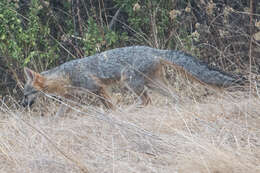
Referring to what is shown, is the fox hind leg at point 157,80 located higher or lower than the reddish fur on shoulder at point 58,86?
higher

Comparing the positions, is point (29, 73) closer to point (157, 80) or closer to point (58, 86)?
point (58, 86)

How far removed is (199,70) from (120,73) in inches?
48.3

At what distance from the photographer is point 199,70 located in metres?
5.63

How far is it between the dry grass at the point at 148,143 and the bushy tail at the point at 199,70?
0.25m

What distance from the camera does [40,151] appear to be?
13.0 ft

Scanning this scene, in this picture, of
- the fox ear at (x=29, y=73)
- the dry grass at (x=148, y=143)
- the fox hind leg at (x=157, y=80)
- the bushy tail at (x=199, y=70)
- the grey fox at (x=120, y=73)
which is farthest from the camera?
the fox ear at (x=29, y=73)

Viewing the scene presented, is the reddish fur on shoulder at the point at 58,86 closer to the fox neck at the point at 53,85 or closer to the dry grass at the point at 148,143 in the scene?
the fox neck at the point at 53,85

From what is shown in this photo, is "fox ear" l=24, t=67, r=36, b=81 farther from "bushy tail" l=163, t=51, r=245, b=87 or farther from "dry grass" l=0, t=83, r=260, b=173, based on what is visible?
"bushy tail" l=163, t=51, r=245, b=87

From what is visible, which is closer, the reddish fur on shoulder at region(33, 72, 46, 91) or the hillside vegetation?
the hillside vegetation

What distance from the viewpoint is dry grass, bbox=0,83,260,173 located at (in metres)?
3.26

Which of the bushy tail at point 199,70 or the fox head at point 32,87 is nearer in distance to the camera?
the bushy tail at point 199,70

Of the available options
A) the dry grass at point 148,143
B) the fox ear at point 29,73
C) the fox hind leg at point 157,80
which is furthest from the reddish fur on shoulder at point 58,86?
the dry grass at point 148,143

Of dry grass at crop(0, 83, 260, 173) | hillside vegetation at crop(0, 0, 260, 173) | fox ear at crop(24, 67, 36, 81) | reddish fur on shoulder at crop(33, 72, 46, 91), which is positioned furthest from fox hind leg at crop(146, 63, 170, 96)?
fox ear at crop(24, 67, 36, 81)

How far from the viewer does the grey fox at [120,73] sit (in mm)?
5805
